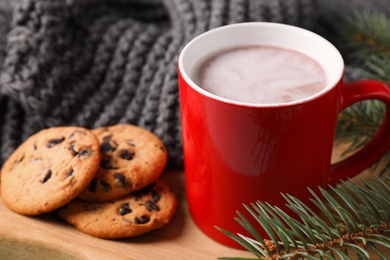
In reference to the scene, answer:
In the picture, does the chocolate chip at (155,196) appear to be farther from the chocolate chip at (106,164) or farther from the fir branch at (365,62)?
the fir branch at (365,62)

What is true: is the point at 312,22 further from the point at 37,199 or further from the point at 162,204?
the point at 37,199

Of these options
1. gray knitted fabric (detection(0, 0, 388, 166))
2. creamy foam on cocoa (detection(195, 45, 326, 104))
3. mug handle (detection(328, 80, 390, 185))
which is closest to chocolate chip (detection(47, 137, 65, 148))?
gray knitted fabric (detection(0, 0, 388, 166))

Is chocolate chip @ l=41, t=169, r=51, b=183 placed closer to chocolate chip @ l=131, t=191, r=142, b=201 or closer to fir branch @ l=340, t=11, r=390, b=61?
chocolate chip @ l=131, t=191, r=142, b=201

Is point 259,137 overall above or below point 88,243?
above

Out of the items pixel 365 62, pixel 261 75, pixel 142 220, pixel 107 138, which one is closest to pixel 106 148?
pixel 107 138

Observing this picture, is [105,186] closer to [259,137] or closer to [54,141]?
[54,141]

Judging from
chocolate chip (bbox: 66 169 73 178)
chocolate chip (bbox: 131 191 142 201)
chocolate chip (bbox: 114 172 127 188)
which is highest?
chocolate chip (bbox: 66 169 73 178)

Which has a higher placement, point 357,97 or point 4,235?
point 357,97

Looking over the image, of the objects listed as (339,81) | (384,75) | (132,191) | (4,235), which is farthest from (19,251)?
(384,75)
